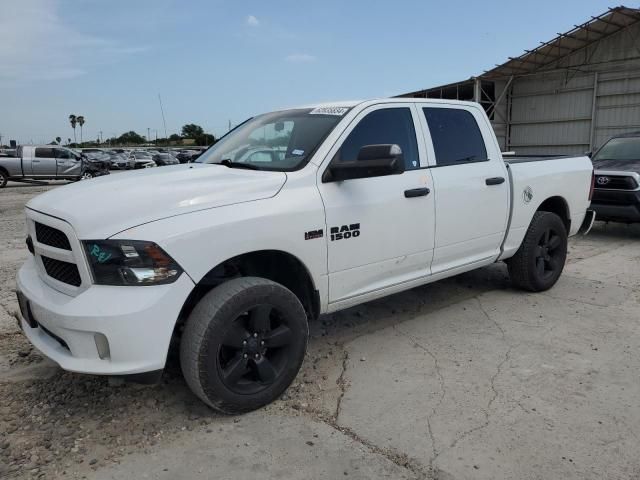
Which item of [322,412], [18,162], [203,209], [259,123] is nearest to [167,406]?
[322,412]

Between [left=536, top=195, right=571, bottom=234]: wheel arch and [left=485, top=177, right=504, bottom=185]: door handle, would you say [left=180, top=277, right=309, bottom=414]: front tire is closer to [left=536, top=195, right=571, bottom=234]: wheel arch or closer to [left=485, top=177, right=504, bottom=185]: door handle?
[left=485, top=177, right=504, bottom=185]: door handle

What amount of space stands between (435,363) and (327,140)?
70.5 inches

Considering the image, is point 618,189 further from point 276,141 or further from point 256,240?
point 256,240

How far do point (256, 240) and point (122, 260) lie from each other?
75 cm

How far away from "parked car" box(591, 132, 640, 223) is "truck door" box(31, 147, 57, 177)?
2136cm

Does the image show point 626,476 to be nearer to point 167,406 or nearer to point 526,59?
point 167,406

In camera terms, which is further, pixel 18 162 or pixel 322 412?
pixel 18 162

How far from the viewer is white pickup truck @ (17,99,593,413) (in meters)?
2.67

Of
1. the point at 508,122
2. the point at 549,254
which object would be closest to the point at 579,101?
the point at 508,122

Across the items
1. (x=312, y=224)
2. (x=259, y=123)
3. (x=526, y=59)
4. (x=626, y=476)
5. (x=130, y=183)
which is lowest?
(x=626, y=476)

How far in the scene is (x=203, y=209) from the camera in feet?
9.51

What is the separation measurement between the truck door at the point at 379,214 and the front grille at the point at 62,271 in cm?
151

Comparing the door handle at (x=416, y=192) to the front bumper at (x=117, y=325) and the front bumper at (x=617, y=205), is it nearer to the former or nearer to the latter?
the front bumper at (x=117, y=325)

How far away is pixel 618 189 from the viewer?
8.46 metres
